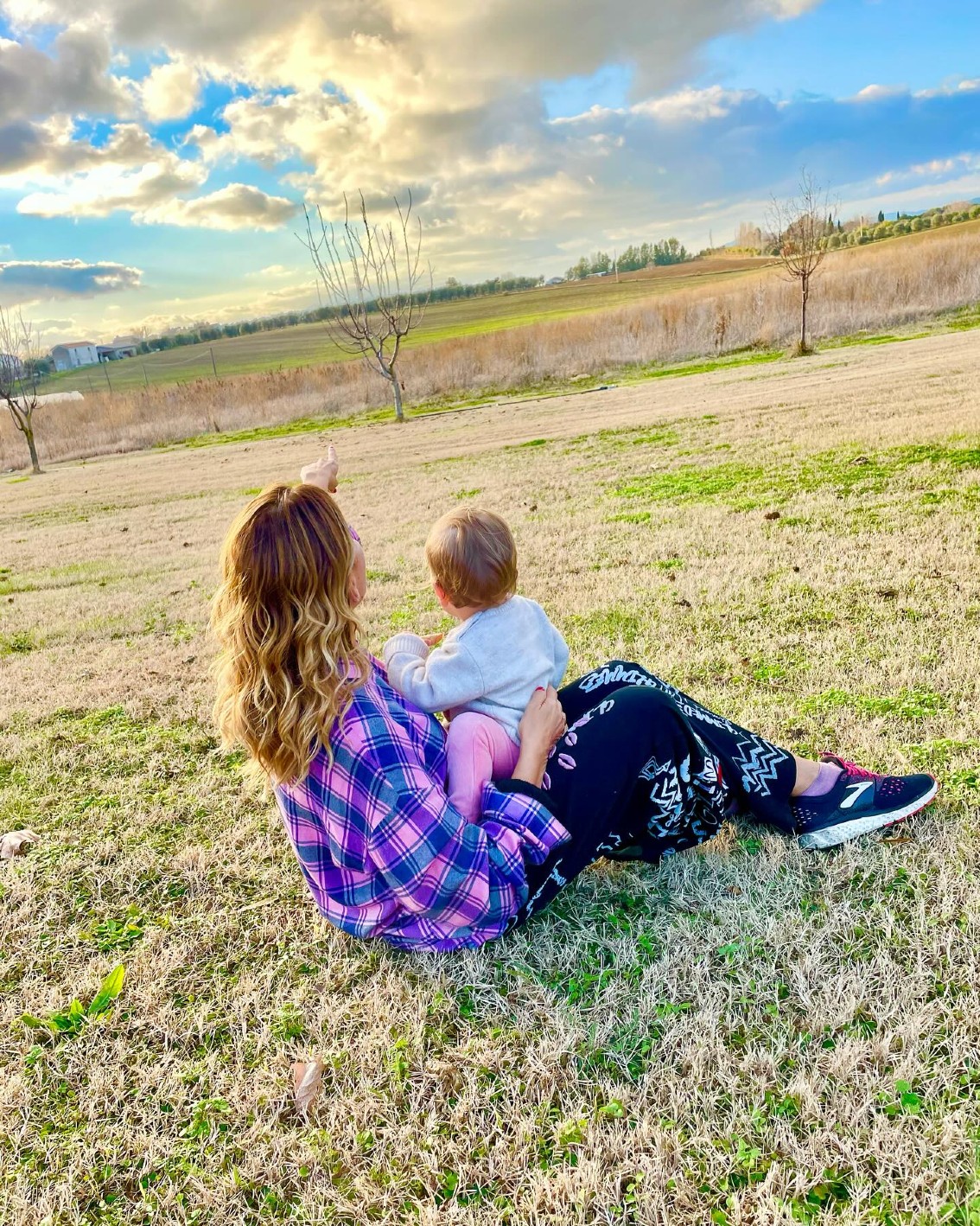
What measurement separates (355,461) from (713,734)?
13.5 m

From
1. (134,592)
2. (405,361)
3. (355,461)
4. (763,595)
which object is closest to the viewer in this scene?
(763,595)

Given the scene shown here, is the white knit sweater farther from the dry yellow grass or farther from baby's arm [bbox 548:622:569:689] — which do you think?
the dry yellow grass

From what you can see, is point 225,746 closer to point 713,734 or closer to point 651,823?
point 651,823

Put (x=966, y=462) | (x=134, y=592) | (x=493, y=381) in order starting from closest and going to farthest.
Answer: (x=966, y=462)
(x=134, y=592)
(x=493, y=381)

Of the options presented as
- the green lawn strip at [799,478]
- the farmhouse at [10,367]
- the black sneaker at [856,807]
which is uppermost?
the farmhouse at [10,367]

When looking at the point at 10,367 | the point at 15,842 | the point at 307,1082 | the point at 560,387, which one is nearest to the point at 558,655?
the point at 307,1082

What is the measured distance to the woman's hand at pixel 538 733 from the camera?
227 centimetres

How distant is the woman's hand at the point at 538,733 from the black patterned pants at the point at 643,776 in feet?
0.22

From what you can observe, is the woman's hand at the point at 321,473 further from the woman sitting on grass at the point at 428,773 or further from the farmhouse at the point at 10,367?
the farmhouse at the point at 10,367

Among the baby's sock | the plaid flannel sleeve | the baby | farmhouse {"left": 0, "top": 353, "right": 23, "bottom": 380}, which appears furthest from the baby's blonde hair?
farmhouse {"left": 0, "top": 353, "right": 23, "bottom": 380}

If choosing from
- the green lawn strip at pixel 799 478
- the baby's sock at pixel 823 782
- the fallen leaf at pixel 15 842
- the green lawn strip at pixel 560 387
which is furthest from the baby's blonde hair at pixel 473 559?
the green lawn strip at pixel 560 387

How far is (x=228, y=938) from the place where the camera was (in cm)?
264

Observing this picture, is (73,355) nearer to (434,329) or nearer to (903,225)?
(434,329)

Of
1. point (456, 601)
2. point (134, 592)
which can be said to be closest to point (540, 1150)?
point (456, 601)
